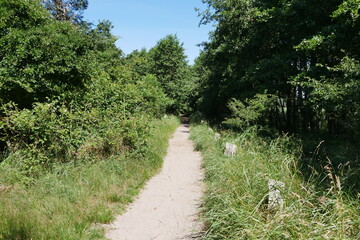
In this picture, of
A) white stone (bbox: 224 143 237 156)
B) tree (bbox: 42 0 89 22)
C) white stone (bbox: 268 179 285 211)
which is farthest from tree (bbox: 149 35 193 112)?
white stone (bbox: 268 179 285 211)

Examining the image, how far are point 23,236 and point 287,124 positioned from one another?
13236mm

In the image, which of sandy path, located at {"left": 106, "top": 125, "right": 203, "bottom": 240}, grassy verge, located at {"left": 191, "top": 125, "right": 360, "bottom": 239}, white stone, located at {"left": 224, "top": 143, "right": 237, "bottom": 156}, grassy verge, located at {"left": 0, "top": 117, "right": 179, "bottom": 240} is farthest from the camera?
white stone, located at {"left": 224, "top": 143, "right": 237, "bottom": 156}

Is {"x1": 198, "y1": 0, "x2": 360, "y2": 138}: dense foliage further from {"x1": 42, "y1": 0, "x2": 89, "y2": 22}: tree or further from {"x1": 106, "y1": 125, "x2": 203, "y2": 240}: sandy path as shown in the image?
{"x1": 42, "y1": 0, "x2": 89, "y2": 22}: tree

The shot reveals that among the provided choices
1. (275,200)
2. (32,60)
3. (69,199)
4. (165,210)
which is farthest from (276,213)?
(32,60)

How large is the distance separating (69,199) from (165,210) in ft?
6.43

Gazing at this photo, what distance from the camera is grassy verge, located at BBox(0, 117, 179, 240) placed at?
11.4 ft

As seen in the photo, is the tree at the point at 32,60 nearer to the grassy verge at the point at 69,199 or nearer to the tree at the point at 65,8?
the grassy verge at the point at 69,199

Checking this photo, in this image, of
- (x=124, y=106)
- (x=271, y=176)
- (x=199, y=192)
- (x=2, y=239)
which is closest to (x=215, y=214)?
(x=271, y=176)

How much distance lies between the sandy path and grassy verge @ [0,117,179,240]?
0.92 ft

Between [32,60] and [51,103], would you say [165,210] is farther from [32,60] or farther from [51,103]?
[32,60]

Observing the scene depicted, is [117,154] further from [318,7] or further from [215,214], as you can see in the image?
[318,7]

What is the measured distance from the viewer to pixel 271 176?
4227 millimetres

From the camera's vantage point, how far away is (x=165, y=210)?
4703 millimetres

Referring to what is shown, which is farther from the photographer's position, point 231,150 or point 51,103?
point 231,150
